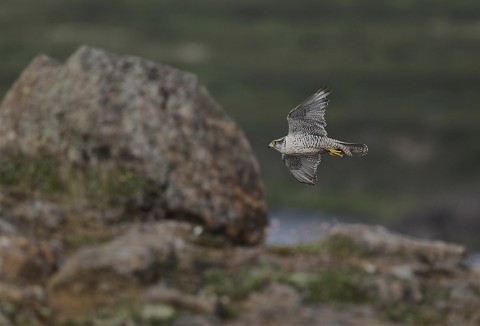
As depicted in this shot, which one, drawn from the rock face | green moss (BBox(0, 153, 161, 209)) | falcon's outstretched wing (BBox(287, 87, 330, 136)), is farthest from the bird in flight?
green moss (BBox(0, 153, 161, 209))

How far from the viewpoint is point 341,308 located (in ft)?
67.9

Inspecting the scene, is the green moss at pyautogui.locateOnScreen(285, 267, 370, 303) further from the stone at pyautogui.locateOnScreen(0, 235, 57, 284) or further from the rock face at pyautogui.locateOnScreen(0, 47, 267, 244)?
the stone at pyautogui.locateOnScreen(0, 235, 57, 284)

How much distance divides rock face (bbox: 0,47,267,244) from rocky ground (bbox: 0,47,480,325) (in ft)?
0.08

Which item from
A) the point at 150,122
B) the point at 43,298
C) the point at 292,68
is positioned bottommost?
the point at 43,298

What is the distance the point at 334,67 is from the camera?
147 meters

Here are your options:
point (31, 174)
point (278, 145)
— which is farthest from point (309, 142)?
point (31, 174)

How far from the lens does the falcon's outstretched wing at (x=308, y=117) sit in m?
19.3

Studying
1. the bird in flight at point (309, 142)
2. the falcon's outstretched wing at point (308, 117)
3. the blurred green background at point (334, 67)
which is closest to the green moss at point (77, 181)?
the bird in flight at point (309, 142)

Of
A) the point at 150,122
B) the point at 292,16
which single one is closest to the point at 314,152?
the point at 150,122

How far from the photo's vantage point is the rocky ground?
811 inches

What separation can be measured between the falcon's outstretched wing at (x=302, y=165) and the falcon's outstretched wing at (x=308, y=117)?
93cm

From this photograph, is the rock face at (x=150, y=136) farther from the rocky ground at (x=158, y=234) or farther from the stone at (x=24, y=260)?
the stone at (x=24, y=260)

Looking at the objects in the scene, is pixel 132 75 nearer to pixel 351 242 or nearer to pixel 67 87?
pixel 67 87

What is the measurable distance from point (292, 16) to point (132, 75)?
143 m
